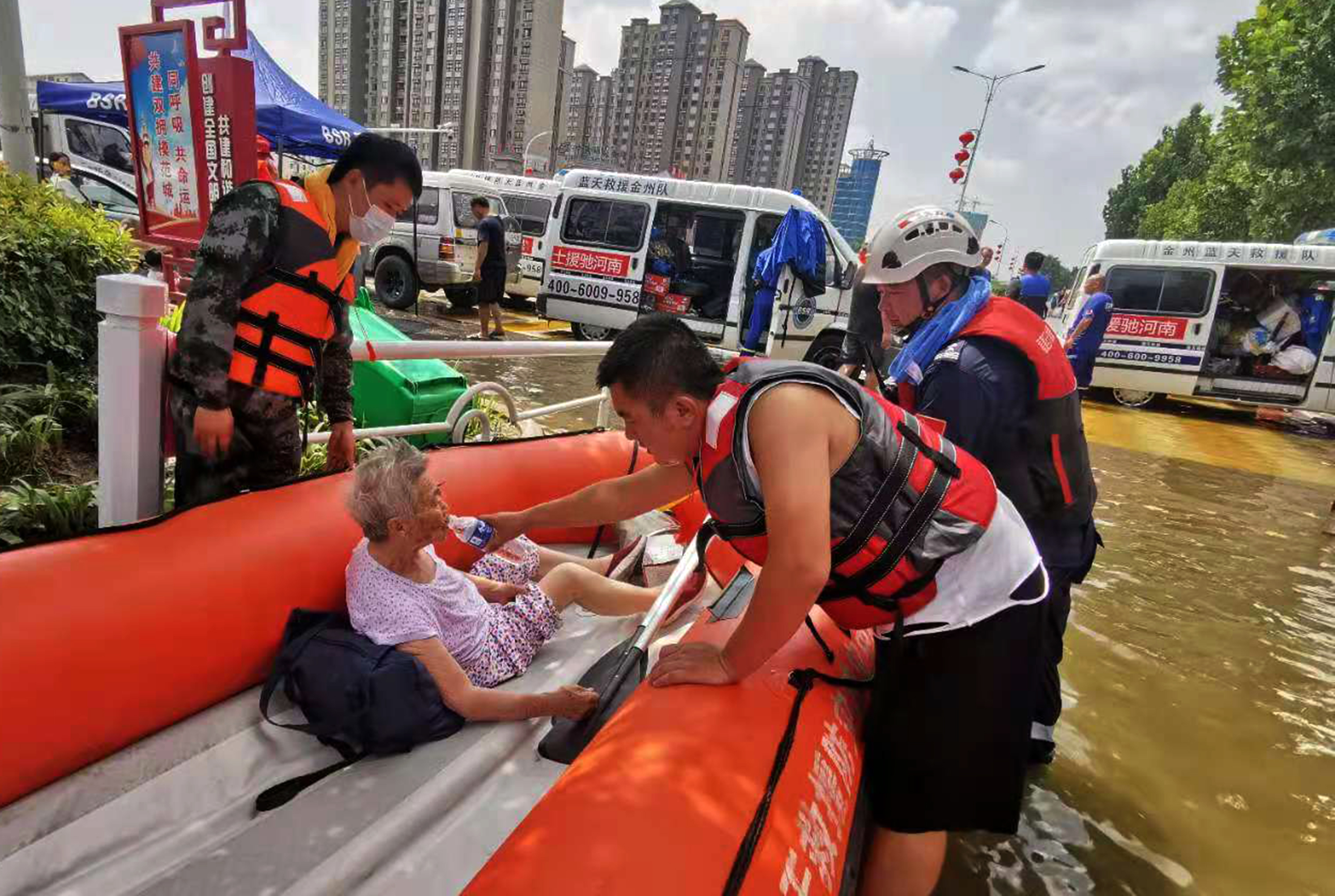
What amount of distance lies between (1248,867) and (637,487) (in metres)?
2.35

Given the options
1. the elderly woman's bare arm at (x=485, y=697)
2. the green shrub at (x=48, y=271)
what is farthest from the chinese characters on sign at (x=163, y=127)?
the elderly woman's bare arm at (x=485, y=697)

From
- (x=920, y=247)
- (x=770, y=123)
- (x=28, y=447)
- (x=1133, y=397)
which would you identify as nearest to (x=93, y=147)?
(x=28, y=447)

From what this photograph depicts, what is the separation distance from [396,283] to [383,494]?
10559 mm

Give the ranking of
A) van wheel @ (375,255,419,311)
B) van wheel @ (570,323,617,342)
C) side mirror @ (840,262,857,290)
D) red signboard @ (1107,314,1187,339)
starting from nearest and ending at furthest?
side mirror @ (840,262,857,290) < red signboard @ (1107,314,1187,339) < van wheel @ (570,323,617,342) < van wheel @ (375,255,419,311)

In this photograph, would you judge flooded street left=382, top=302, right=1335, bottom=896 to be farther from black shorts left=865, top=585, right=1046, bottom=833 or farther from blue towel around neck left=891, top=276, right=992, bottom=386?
blue towel around neck left=891, top=276, right=992, bottom=386

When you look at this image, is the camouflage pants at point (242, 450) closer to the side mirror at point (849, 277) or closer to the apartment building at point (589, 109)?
the side mirror at point (849, 277)

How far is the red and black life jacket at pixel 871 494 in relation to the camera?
131 cm

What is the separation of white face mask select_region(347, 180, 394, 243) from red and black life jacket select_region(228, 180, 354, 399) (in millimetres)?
108

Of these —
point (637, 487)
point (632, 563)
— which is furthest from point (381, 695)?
point (632, 563)

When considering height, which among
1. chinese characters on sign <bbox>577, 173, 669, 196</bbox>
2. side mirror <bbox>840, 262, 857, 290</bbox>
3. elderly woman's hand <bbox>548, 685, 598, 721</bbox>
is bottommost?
elderly woman's hand <bbox>548, 685, 598, 721</bbox>

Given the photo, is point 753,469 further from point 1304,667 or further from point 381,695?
point 1304,667

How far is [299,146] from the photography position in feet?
29.6

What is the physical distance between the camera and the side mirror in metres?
9.80

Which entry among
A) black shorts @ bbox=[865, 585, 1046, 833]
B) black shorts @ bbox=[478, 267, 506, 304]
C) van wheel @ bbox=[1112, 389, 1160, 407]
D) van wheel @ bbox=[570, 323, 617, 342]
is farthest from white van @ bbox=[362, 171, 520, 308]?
black shorts @ bbox=[865, 585, 1046, 833]
